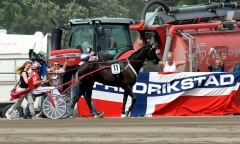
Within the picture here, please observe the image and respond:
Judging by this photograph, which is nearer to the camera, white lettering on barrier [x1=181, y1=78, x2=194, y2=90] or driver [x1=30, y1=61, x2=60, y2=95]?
driver [x1=30, y1=61, x2=60, y2=95]

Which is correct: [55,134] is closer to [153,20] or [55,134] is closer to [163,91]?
[163,91]

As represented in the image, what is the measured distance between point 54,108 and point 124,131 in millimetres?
5051

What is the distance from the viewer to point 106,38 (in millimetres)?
22281

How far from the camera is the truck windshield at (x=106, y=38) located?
22.2 meters

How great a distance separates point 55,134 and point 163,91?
21.0ft

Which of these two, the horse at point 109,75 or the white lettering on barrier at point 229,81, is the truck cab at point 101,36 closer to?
the horse at point 109,75

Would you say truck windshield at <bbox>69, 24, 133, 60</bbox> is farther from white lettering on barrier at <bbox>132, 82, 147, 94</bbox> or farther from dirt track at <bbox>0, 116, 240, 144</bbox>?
dirt track at <bbox>0, 116, 240, 144</bbox>

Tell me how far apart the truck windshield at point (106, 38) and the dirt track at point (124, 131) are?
4.82 metres

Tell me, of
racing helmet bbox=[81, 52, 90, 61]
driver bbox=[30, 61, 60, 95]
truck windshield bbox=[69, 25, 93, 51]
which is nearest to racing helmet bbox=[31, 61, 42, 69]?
driver bbox=[30, 61, 60, 95]

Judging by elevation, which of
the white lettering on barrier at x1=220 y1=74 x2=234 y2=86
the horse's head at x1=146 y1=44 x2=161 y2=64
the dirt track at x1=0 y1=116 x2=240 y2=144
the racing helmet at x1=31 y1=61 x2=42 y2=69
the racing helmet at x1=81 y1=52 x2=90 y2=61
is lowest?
the dirt track at x1=0 y1=116 x2=240 y2=144

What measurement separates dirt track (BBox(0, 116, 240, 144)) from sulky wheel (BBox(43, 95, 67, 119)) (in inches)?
65.6

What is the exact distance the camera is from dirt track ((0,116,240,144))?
13203 mm

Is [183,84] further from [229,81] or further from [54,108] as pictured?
[54,108]

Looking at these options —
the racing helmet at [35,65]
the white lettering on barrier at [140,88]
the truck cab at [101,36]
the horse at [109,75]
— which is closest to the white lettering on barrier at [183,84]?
the white lettering on barrier at [140,88]
